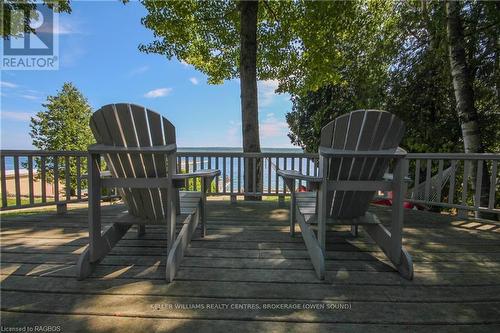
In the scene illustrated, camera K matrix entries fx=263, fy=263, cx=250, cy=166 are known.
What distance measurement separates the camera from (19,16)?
642 cm

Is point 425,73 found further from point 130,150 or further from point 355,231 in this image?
point 130,150

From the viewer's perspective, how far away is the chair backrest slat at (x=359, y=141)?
1977mm

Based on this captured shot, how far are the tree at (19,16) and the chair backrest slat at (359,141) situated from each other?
771 centimetres

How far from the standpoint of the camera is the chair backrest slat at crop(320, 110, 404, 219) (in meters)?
1.98

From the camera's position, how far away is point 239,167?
15.8 feet

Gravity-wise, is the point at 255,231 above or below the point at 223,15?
below

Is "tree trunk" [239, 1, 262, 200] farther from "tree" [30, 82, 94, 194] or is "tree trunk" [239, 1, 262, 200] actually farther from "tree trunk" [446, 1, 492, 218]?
"tree" [30, 82, 94, 194]

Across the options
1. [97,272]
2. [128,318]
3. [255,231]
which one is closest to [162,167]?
[97,272]

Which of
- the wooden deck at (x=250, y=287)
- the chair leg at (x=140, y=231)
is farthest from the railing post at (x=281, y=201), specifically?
the chair leg at (x=140, y=231)

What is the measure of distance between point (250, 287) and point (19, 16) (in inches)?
337

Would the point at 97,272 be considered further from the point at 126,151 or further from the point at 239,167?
the point at 239,167

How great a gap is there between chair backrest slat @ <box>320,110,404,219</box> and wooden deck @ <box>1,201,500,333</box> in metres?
0.57

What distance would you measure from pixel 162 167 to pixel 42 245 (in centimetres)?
158
